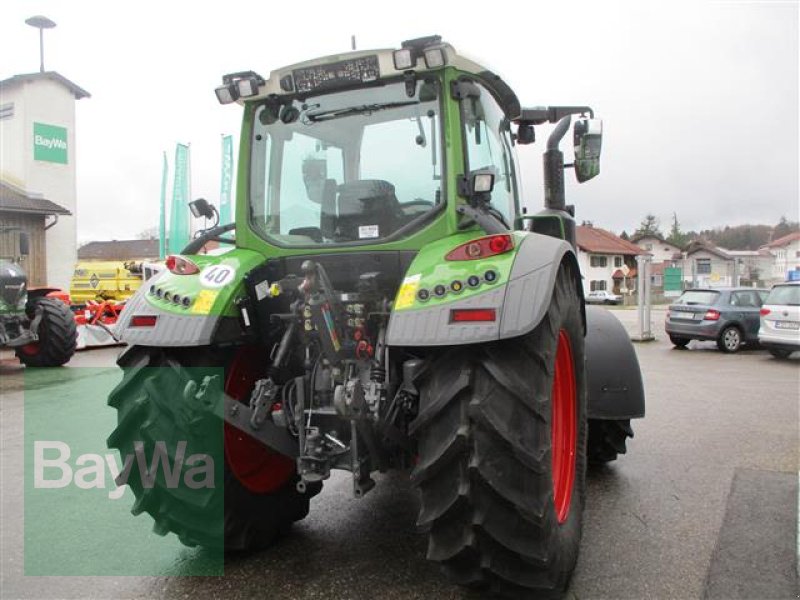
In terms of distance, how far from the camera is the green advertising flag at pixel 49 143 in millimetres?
24594

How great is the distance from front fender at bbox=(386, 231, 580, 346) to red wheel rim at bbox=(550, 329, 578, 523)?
0.76 meters

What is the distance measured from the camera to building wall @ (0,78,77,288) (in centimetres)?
2430

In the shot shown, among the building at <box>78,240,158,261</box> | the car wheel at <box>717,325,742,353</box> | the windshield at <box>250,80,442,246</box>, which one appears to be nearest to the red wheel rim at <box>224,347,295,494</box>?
the windshield at <box>250,80,442,246</box>

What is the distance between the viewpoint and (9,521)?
407 cm

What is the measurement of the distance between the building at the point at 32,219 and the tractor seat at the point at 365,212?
22.6 meters

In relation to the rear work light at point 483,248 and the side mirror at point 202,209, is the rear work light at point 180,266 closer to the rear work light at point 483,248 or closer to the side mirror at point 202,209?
the side mirror at point 202,209

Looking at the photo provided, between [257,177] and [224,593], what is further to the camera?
[257,177]

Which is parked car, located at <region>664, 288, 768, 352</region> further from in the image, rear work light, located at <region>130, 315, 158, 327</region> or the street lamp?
the street lamp

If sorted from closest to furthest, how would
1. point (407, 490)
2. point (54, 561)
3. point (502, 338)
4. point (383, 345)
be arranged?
point (502, 338) < point (383, 345) < point (54, 561) < point (407, 490)

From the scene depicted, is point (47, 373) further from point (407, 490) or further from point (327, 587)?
point (327, 587)

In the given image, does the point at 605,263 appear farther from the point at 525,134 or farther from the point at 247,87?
the point at 247,87

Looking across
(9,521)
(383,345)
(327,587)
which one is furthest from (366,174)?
(9,521)

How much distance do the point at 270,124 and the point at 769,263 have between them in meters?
69.6

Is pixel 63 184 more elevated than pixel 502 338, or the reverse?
pixel 63 184
